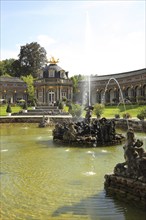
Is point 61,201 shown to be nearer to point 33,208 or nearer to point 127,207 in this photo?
point 33,208

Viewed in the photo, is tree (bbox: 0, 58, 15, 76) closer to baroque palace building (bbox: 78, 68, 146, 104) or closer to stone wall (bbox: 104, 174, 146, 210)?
baroque palace building (bbox: 78, 68, 146, 104)

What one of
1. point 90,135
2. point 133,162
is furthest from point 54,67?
point 133,162

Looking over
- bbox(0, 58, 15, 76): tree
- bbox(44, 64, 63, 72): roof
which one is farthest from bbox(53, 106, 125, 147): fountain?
bbox(0, 58, 15, 76): tree

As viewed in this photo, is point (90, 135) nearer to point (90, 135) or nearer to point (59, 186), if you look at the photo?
point (90, 135)

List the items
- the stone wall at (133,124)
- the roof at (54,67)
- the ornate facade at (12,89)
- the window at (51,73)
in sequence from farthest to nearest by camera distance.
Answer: the ornate facade at (12,89)
the roof at (54,67)
the window at (51,73)
the stone wall at (133,124)

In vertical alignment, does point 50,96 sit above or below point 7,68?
below

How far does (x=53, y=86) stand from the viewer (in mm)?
68625

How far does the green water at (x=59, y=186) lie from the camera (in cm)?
796

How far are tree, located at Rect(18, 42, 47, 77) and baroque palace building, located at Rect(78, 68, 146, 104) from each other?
49.4 feet

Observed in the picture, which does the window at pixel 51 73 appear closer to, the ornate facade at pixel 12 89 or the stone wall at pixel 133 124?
the ornate facade at pixel 12 89

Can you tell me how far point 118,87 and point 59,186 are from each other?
194 feet

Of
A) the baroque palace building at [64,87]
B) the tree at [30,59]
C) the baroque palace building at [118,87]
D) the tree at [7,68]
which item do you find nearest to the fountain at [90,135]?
the baroque palace building at [118,87]

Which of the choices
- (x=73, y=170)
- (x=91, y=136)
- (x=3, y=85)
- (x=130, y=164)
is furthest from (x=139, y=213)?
(x=3, y=85)

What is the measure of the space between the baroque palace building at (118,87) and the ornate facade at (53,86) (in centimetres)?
798
